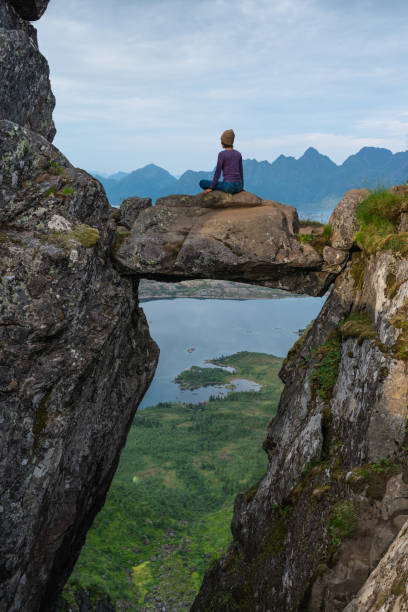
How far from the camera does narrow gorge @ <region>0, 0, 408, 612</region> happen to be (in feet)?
28.7

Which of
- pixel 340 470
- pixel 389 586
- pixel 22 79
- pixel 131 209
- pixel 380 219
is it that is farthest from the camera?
pixel 131 209

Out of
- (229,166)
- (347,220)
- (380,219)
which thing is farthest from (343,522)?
(229,166)

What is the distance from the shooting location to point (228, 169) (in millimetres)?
14969

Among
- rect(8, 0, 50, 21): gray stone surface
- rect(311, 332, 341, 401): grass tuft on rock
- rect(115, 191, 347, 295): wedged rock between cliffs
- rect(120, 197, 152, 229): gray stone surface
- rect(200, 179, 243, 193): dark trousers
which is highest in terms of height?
rect(8, 0, 50, 21): gray stone surface

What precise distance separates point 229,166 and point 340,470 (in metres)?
10.3

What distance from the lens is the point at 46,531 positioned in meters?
12.8

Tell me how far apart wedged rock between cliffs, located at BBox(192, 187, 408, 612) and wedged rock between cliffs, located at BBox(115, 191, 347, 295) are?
925 millimetres

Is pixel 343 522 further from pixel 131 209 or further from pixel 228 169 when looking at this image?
pixel 131 209

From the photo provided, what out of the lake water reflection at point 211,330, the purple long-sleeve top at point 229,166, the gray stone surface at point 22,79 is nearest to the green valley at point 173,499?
the lake water reflection at point 211,330

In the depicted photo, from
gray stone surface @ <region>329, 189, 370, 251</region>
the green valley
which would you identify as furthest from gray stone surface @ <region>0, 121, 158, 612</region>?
gray stone surface @ <region>329, 189, 370, 251</region>

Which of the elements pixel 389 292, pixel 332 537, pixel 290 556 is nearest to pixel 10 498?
pixel 290 556

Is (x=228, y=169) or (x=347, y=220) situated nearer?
(x=347, y=220)

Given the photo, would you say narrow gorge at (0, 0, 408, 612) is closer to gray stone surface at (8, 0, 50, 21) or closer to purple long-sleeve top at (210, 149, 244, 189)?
gray stone surface at (8, 0, 50, 21)

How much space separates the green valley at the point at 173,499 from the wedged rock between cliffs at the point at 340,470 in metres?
10.1
